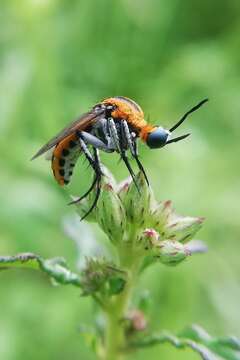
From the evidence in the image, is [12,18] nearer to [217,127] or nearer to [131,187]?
[217,127]

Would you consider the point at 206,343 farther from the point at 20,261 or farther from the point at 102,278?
the point at 20,261

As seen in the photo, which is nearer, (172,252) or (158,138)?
(172,252)

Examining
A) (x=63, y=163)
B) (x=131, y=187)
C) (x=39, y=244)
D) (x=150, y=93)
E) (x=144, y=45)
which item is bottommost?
(x=131, y=187)

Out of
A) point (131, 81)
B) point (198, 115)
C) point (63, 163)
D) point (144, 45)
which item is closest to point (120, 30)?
point (144, 45)

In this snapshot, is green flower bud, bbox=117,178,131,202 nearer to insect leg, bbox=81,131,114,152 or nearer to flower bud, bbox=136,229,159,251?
flower bud, bbox=136,229,159,251

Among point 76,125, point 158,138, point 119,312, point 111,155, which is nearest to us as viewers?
point 119,312

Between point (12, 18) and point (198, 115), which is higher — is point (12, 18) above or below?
above

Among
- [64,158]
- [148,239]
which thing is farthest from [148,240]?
[64,158]
